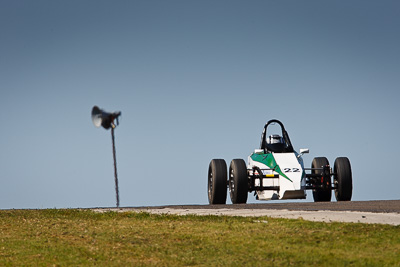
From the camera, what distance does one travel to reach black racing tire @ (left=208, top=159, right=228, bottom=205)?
70.9ft

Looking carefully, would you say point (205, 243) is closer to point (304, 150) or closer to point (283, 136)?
point (304, 150)

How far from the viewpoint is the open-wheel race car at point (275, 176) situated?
21016 millimetres

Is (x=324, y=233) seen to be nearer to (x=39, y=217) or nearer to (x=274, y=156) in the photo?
(x=39, y=217)

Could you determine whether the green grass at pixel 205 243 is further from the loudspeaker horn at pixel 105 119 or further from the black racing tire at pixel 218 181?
the black racing tire at pixel 218 181

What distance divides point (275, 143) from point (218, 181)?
3.07m

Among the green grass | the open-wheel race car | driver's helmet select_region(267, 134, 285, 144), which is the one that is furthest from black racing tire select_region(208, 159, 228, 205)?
the green grass

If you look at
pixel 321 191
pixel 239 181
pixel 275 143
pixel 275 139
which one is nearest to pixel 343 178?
pixel 321 191

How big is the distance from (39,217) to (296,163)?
9.38 metres

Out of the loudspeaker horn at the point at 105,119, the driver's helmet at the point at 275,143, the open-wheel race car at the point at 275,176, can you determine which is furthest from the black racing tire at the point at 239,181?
the loudspeaker horn at the point at 105,119

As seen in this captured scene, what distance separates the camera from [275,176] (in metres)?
21.4

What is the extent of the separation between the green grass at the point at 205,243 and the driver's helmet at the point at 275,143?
9.45 meters

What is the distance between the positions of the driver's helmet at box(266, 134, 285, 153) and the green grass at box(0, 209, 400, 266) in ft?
31.0

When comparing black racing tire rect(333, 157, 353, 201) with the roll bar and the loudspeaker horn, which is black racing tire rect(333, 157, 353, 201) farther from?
the loudspeaker horn

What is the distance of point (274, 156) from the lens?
2203 centimetres
